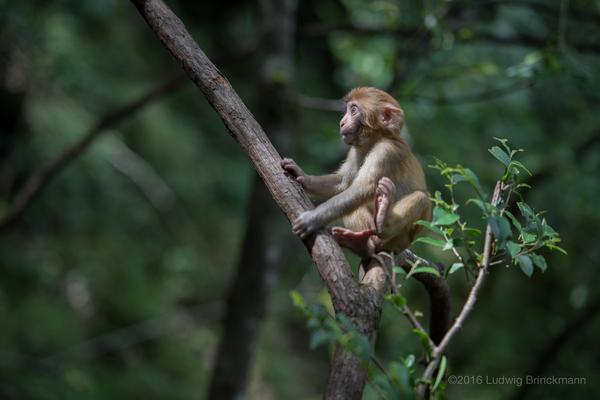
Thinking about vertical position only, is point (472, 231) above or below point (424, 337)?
above

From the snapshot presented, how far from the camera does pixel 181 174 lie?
10.1m

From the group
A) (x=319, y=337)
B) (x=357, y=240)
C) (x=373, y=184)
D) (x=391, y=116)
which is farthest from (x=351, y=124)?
(x=319, y=337)

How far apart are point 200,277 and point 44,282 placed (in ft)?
8.27

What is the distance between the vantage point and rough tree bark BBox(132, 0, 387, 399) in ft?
7.84

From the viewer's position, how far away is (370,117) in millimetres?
4219

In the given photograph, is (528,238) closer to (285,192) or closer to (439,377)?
(439,377)

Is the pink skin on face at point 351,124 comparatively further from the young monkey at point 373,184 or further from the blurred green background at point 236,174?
the blurred green background at point 236,174

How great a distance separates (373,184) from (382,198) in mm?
142

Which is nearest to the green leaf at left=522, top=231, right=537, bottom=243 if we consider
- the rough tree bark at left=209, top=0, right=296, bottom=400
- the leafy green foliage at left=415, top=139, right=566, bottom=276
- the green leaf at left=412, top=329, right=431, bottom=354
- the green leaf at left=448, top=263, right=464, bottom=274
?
the leafy green foliage at left=415, top=139, right=566, bottom=276

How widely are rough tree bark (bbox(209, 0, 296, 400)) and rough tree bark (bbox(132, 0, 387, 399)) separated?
321cm

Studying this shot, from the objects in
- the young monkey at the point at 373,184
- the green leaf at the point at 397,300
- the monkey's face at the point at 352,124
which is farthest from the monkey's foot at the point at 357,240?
the green leaf at the point at 397,300

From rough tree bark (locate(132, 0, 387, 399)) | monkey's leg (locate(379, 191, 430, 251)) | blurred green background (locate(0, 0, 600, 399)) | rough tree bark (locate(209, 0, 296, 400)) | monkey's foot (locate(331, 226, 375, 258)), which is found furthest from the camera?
blurred green background (locate(0, 0, 600, 399))

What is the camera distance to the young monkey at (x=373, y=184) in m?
3.70

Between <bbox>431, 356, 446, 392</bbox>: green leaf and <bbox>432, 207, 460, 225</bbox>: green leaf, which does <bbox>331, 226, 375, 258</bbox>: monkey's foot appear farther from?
<bbox>431, 356, 446, 392</bbox>: green leaf
